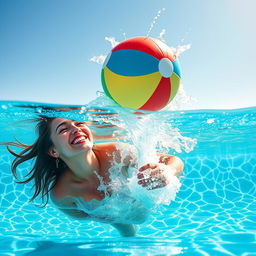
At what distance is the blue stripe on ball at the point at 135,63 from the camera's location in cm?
315

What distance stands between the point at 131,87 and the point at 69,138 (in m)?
1.45

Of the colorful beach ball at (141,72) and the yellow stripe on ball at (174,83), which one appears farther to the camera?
the yellow stripe on ball at (174,83)

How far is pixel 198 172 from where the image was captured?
1052 centimetres

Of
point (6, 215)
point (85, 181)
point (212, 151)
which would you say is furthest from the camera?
point (212, 151)

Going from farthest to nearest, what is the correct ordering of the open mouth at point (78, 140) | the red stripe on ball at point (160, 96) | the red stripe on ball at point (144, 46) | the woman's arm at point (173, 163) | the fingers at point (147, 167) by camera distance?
the open mouth at point (78, 140) → the woman's arm at point (173, 163) → the red stripe on ball at point (160, 96) → the red stripe on ball at point (144, 46) → the fingers at point (147, 167)

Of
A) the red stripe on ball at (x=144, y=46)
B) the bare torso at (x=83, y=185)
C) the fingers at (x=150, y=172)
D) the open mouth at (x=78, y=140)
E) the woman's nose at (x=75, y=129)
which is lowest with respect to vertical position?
the fingers at (x=150, y=172)

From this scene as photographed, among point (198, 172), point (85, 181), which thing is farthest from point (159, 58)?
point (198, 172)

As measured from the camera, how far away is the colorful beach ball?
3.16 meters

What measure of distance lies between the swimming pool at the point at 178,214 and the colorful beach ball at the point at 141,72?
2.09 metres

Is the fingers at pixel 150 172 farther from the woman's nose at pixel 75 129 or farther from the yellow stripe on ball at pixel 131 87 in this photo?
the woman's nose at pixel 75 129

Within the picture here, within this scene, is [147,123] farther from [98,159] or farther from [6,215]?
[6,215]

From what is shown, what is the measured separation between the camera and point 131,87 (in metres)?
3.24

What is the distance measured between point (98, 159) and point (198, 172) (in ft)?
23.5

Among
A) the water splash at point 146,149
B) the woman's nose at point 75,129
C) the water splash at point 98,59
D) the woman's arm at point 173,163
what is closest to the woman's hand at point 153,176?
the water splash at point 146,149
